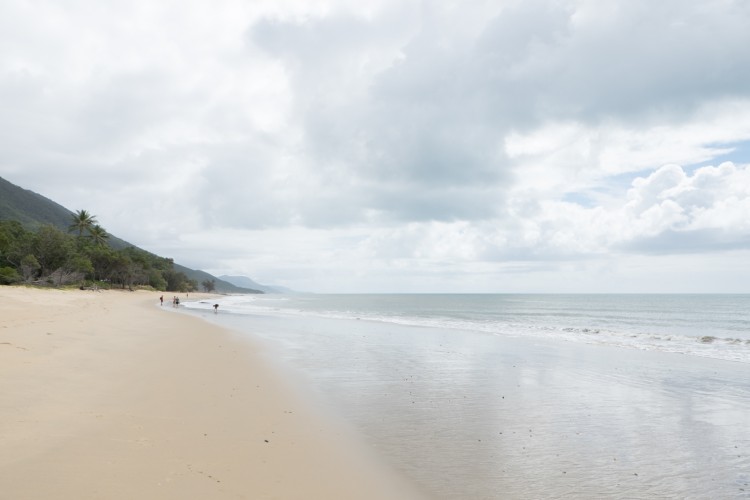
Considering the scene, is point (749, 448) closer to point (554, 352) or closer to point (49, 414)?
point (49, 414)

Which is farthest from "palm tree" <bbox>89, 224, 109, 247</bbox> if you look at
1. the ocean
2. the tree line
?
the ocean

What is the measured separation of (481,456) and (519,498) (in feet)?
4.93

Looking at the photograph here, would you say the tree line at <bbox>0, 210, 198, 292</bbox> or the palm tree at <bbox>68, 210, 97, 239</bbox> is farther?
the palm tree at <bbox>68, 210, 97, 239</bbox>

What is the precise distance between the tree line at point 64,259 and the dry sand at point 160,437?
59235 millimetres

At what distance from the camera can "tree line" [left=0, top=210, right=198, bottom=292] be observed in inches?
2566

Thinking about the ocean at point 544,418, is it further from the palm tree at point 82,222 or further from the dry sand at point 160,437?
the palm tree at point 82,222

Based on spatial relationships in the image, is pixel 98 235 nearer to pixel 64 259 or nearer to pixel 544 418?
pixel 64 259

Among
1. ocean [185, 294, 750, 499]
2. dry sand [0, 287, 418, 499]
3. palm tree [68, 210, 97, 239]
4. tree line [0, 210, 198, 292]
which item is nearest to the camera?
dry sand [0, 287, 418, 499]

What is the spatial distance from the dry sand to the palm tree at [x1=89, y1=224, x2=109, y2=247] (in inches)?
4523

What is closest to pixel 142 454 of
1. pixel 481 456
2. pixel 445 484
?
pixel 445 484

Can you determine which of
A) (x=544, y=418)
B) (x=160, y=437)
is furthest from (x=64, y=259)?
(x=544, y=418)

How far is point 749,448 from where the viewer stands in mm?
7973

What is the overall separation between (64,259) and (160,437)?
83198 millimetres

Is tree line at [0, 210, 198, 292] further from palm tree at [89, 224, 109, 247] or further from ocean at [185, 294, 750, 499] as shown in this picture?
ocean at [185, 294, 750, 499]
